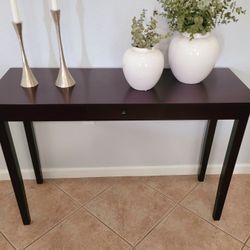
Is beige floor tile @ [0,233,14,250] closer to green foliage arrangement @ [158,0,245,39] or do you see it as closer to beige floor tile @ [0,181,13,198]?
beige floor tile @ [0,181,13,198]

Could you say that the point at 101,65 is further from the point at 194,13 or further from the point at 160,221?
the point at 160,221

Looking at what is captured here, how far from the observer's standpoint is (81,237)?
135 centimetres

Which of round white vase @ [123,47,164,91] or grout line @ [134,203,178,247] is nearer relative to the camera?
round white vase @ [123,47,164,91]

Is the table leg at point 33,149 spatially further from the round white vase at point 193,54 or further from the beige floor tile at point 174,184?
the round white vase at point 193,54

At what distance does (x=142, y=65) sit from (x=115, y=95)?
16 cm

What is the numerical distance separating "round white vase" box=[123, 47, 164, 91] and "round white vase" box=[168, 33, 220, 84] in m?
0.10

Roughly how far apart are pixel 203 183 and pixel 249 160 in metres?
0.34

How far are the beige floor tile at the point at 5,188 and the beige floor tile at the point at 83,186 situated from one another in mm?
271

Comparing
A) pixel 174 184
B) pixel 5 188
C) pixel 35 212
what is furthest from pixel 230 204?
pixel 5 188

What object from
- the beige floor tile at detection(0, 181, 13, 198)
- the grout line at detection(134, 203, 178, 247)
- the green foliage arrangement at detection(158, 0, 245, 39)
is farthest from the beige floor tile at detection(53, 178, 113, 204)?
the green foliage arrangement at detection(158, 0, 245, 39)

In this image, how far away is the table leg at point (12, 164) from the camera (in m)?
1.11

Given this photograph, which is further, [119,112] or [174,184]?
[174,184]

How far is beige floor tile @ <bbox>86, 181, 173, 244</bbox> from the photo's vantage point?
4.59 ft

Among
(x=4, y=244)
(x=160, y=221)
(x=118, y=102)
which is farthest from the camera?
(x=160, y=221)
